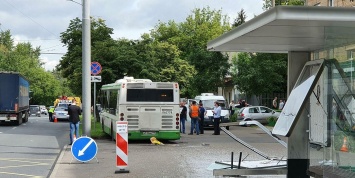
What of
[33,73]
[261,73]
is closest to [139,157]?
[261,73]

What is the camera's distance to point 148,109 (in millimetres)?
22359

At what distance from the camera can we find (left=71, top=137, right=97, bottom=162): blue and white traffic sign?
1439 centimetres

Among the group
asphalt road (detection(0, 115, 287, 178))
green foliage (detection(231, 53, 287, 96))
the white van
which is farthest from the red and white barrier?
green foliage (detection(231, 53, 287, 96))

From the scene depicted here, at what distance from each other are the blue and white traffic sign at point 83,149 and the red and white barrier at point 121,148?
130 cm

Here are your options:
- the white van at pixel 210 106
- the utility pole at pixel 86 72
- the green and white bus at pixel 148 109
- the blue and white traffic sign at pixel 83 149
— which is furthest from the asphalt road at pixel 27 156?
the white van at pixel 210 106

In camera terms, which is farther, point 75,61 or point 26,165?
point 75,61

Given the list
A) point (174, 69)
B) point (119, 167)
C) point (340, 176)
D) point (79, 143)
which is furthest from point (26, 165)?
point (174, 69)

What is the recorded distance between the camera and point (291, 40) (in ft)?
30.7

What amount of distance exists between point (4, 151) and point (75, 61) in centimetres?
1763

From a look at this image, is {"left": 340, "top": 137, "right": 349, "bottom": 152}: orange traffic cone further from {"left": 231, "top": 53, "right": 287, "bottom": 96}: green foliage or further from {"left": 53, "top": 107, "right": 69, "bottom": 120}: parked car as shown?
{"left": 53, "top": 107, "right": 69, "bottom": 120}: parked car

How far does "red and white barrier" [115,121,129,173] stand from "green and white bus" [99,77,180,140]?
861cm

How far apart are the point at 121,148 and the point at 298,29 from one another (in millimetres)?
6440

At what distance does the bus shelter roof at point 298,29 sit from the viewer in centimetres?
737

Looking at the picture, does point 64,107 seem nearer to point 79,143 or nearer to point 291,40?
point 79,143
